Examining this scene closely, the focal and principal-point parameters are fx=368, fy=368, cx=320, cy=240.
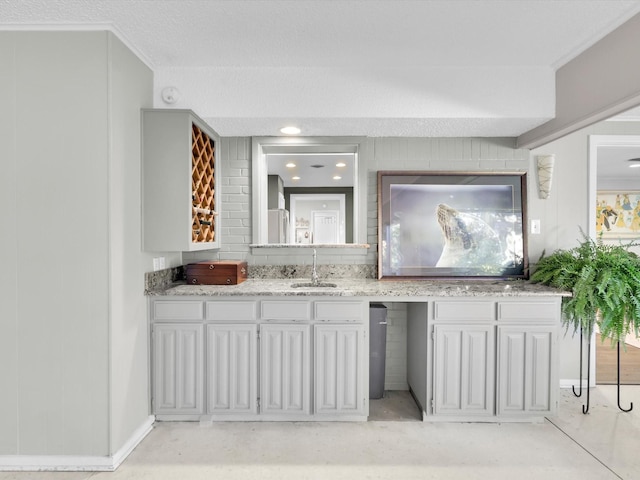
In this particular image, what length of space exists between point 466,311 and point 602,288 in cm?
83

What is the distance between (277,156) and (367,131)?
29.9 inches

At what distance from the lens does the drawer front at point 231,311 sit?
8.13 feet

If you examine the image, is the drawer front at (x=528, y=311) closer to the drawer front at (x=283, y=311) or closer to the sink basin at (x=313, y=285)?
the sink basin at (x=313, y=285)

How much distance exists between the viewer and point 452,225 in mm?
3031

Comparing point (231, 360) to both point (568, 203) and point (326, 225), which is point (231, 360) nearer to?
point (326, 225)

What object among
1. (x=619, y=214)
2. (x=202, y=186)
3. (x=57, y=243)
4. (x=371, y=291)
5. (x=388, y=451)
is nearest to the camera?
(x=57, y=243)

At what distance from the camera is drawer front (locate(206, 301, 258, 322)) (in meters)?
2.48

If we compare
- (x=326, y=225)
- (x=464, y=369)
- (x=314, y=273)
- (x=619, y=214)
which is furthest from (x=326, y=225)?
(x=619, y=214)

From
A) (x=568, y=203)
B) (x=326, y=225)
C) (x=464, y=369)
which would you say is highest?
(x=568, y=203)

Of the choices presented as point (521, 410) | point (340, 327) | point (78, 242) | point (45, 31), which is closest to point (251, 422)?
point (340, 327)

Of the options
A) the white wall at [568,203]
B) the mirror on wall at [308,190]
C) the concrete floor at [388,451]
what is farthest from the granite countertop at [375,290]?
the concrete floor at [388,451]

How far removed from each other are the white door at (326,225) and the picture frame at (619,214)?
432 cm

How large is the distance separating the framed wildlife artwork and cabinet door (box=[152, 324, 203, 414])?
1.52 meters

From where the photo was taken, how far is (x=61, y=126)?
2025 mm
